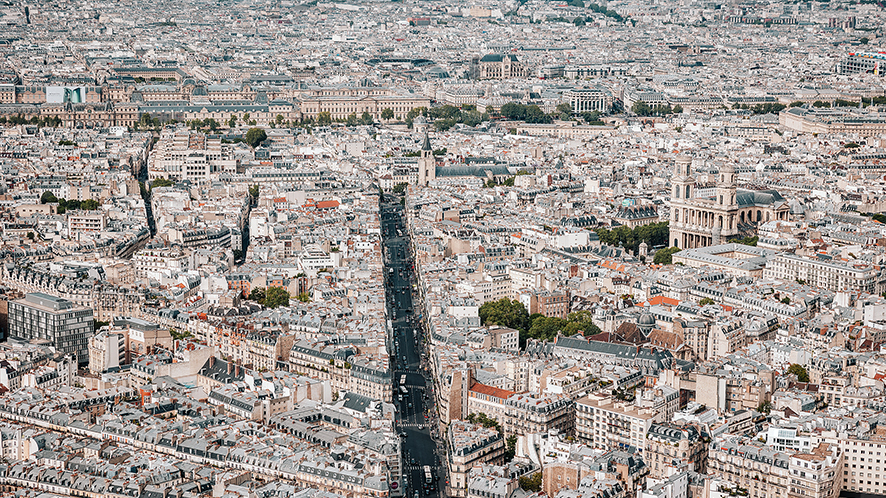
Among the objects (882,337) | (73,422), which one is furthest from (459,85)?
(73,422)

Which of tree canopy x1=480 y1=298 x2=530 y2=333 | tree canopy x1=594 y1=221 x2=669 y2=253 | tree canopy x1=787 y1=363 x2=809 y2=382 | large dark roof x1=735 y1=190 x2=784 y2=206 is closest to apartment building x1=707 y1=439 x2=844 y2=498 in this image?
tree canopy x1=787 y1=363 x2=809 y2=382

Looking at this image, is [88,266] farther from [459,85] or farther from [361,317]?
[459,85]

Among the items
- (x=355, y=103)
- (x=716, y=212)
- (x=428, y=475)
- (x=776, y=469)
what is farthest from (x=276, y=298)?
(x=355, y=103)

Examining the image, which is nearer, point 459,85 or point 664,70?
point 459,85

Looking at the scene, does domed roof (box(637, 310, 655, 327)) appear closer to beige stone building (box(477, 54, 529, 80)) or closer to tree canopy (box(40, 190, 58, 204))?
tree canopy (box(40, 190, 58, 204))

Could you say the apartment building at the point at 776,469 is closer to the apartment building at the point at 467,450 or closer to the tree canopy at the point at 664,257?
the apartment building at the point at 467,450

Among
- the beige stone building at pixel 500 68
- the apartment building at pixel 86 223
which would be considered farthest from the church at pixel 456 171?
the beige stone building at pixel 500 68
